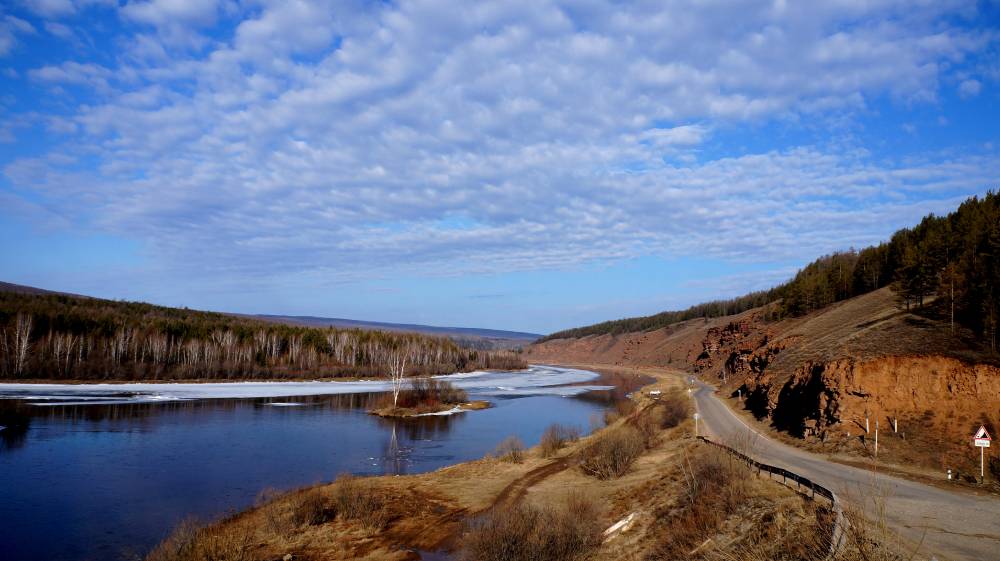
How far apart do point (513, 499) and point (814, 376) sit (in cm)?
1824

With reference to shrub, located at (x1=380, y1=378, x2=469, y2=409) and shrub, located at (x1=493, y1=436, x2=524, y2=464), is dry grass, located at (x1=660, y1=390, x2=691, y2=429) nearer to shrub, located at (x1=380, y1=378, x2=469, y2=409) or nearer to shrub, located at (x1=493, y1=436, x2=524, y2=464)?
shrub, located at (x1=493, y1=436, x2=524, y2=464)

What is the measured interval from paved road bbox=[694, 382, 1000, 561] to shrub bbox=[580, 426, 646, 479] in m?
4.12

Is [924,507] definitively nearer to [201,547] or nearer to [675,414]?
[201,547]

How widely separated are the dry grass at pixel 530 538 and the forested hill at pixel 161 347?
3025 inches

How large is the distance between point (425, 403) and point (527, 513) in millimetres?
40166

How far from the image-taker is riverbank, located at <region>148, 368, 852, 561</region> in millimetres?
13211

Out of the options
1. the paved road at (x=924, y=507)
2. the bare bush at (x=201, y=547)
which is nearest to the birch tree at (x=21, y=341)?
the bare bush at (x=201, y=547)

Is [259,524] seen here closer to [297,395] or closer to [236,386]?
[297,395]

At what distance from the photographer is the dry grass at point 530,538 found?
41.0ft

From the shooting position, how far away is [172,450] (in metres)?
30.4

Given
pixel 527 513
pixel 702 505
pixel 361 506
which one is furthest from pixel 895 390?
pixel 361 506

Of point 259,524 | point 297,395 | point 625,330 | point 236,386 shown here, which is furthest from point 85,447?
point 625,330

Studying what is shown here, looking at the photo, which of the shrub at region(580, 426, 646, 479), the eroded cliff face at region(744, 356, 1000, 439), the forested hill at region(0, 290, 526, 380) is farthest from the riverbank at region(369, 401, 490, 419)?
the forested hill at region(0, 290, 526, 380)

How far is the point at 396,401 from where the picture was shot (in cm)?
5194
